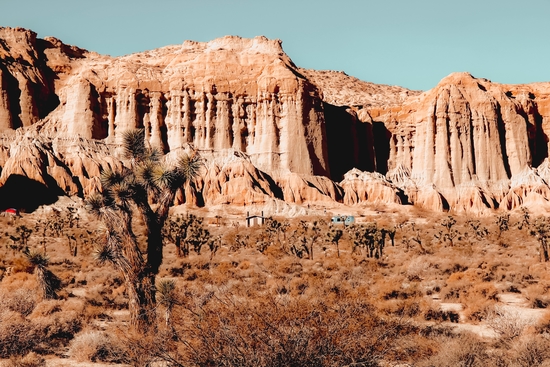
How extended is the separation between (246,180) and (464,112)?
3730cm

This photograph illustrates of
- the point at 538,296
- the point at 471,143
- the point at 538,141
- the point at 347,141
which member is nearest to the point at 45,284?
the point at 538,296

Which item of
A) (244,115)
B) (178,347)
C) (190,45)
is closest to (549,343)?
(178,347)

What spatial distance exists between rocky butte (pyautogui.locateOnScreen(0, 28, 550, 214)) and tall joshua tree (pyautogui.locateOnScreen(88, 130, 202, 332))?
56.2 meters

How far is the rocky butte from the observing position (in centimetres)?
7744

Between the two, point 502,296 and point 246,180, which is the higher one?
point 246,180

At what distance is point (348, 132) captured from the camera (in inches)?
3750

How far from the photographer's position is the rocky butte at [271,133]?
77438mm

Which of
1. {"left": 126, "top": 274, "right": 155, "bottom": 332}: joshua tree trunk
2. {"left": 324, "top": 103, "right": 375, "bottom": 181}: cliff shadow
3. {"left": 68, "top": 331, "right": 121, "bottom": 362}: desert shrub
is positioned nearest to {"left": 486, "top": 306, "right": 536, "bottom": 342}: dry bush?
{"left": 126, "top": 274, "right": 155, "bottom": 332}: joshua tree trunk

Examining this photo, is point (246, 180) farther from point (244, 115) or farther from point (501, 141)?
point (501, 141)

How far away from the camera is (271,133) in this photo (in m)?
82.8

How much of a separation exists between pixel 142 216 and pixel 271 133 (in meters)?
68.2

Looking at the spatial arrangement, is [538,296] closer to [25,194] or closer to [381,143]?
[25,194]

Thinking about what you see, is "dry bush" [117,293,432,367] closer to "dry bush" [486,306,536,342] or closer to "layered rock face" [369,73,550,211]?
"dry bush" [486,306,536,342]

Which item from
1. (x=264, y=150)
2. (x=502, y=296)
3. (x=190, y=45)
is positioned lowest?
(x=502, y=296)
